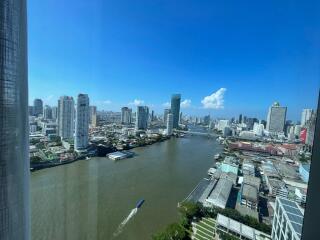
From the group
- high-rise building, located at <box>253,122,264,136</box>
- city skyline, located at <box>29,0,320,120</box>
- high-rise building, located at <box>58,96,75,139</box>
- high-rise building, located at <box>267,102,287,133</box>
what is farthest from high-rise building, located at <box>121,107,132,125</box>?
high-rise building, located at <box>267,102,287,133</box>

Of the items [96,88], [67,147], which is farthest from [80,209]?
[96,88]

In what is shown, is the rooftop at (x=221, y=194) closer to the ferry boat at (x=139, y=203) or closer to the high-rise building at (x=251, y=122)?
the high-rise building at (x=251, y=122)

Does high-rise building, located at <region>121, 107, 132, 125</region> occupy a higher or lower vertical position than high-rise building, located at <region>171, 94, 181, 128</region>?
lower

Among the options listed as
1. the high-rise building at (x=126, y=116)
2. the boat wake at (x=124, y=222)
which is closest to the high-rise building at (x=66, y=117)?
the high-rise building at (x=126, y=116)

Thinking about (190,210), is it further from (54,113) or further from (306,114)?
(306,114)

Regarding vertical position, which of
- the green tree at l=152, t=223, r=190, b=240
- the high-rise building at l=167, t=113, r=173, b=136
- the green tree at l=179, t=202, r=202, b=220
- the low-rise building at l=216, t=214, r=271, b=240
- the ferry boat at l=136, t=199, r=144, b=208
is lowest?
the green tree at l=152, t=223, r=190, b=240

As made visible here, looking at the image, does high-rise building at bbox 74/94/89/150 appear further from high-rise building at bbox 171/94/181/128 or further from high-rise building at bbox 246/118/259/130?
high-rise building at bbox 246/118/259/130

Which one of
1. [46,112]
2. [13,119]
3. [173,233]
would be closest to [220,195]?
[173,233]
